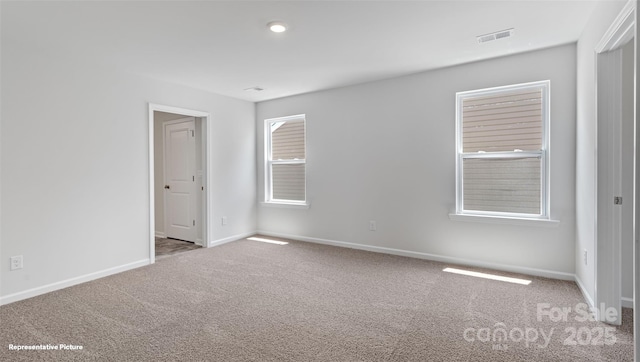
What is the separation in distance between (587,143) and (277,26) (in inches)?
112

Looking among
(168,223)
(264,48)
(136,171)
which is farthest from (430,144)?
(168,223)

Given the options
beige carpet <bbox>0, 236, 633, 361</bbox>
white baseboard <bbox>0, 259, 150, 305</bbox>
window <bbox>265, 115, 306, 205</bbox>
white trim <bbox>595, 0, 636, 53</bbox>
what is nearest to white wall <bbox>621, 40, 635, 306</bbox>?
beige carpet <bbox>0, 236, 633, 361</bbox>

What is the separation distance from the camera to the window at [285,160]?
5.44 metres

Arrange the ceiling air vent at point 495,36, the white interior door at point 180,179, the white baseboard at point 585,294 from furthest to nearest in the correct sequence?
the white interior door at point 180,179
the ceiling air vent at point 495,36
the white baseboard at point 585,294

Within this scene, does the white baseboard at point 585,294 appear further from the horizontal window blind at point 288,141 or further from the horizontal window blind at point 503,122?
the horizontal window blind at point 288,141

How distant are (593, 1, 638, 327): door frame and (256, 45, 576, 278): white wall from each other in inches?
36.6

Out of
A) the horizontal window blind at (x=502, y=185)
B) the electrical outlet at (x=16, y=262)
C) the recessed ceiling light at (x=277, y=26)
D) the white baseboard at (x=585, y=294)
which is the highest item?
the recessed ceiling light at (x=277, y=26)

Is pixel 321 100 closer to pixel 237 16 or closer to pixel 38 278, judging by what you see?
pixel 237 16

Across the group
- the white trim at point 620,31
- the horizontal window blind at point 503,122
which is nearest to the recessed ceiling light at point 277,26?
the white trim at point 620,31

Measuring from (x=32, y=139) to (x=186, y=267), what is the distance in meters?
2.04

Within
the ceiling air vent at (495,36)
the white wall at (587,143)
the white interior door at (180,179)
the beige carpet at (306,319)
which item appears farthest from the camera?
the white interior door at (180,179)

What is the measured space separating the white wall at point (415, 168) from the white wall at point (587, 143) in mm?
165

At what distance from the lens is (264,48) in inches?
129

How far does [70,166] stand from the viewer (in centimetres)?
342
